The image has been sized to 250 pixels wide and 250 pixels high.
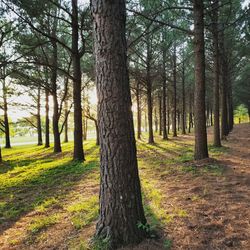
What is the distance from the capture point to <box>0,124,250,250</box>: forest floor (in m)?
3.26

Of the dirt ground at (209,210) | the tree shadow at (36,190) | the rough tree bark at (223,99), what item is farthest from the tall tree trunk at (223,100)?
the tree shadow at (36,190)

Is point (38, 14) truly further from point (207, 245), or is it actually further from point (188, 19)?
point (207, 245)

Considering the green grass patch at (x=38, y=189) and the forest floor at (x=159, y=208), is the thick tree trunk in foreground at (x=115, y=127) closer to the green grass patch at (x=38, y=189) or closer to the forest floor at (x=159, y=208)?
the forest floor at (x=159, y=208)

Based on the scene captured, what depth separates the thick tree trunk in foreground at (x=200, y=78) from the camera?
7859mm

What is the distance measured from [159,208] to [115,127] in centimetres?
196

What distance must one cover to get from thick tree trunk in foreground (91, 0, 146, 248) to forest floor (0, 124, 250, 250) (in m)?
0.28

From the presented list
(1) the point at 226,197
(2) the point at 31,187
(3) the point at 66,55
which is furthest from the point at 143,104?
(1) the point at 226,197

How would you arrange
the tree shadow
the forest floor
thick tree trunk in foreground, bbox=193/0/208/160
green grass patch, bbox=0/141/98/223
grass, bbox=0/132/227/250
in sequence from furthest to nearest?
thick tree trunk in foreground, bbox=193/0/208/160
green grass patch, bbox=0/141/98/223
the tree shadow
grass, bbox=0/132/227/250
the forest floor

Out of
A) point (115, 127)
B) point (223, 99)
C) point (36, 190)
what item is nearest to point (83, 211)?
point (115, 127)

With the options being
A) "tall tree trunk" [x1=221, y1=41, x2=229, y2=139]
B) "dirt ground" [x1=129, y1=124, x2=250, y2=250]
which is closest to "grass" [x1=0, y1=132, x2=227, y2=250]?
"dirt ground" [x1=129, y1=124, x2=250, y2=250]

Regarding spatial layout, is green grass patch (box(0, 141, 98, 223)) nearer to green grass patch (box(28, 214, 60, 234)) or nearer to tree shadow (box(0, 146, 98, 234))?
tree shadow (box(0, 146, 98, 234))

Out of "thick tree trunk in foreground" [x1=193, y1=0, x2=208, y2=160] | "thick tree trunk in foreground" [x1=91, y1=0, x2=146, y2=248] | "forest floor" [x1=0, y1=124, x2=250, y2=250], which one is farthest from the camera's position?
"thick tree trunk in foreground" [x1=193, y1=0, x2=208, y2=160]

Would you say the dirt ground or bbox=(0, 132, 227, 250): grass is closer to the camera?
the dirt ground

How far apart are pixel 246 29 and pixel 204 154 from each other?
10.1 meters
